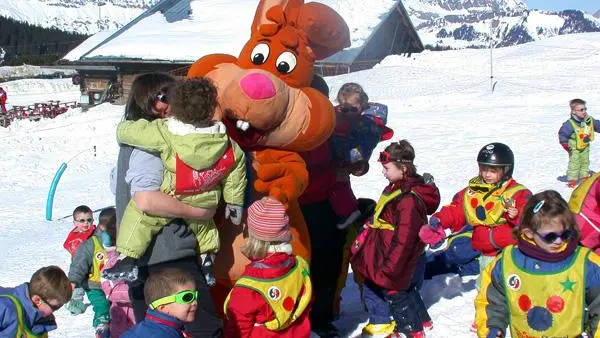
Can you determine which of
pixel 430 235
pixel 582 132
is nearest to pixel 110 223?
pixel 430 235

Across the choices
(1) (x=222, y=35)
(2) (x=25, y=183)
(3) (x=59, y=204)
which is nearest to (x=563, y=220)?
(3) (x=59, y=204)

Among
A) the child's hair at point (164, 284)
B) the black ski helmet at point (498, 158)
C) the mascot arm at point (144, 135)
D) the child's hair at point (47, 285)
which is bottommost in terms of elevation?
the child's hair at point (47, 285)

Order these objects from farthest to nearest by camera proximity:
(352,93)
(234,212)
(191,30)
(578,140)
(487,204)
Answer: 1. (191,30)
2. (578,140)
3. (352,93)
4. (487,204)
5. (234,212)

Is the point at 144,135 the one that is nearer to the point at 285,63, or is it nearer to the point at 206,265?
the point at 206,265

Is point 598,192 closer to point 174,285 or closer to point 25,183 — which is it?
point 174,285

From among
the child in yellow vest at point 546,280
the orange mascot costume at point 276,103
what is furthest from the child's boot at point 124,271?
the child in yellow vest at point 546,280

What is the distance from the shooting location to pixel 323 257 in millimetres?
4973

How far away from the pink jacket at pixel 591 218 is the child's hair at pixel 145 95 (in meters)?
2.35

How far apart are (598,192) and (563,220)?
68 centimetres

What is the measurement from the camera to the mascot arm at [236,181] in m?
3.63

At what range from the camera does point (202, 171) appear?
3473 mm

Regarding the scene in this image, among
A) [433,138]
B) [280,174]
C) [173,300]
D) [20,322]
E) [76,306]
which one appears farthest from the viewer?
[433,138]

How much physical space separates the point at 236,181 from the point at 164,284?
83 centimetres

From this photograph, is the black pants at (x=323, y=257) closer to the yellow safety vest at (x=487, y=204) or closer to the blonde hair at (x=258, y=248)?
the yellow safety vest at (x=487, y=204)
